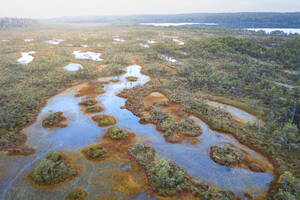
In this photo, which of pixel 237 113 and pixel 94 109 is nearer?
pixel 237 113

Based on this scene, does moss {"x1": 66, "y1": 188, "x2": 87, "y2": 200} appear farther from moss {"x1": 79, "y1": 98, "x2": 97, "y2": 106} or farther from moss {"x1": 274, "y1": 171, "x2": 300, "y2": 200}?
moss {"x1": 79, "y1": 98, "x2": 97, "y2": 106}

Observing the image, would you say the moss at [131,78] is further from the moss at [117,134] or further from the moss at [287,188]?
the moss at [287,188]

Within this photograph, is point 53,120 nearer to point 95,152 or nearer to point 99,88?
point 95,152

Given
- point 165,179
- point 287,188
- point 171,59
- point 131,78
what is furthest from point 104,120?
point 171,59

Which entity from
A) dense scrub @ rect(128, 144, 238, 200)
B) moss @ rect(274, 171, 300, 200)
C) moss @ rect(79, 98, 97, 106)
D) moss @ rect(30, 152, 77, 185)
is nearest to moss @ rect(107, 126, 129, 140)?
dense scrub @ rect(128, 144, 238, 200)

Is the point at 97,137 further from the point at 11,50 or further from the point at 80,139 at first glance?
the point at 11,50

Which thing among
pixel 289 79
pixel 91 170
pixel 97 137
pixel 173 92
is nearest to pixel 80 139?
pixel 97 137
